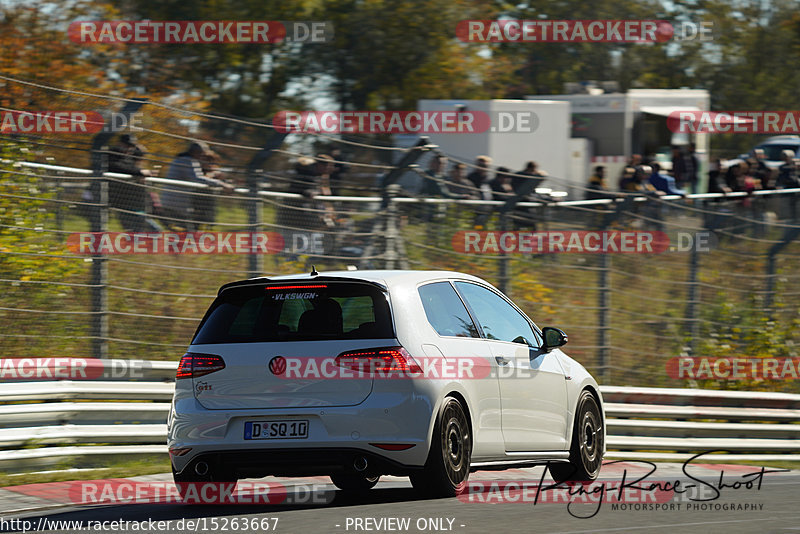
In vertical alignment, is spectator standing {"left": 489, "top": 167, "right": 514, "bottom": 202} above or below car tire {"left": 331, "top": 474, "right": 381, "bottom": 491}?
above

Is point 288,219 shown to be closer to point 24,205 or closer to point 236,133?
point 236,133

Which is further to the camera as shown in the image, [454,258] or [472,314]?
[454,258]

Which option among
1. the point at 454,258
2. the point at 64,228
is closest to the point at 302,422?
the point at 64,228

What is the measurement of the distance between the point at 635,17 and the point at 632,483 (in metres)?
39.5

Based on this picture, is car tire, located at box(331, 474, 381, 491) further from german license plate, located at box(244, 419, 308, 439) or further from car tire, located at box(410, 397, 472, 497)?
german license plate, located at box(244, 419, 308, 439)

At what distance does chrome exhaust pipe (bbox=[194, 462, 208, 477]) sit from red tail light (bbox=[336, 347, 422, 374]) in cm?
111

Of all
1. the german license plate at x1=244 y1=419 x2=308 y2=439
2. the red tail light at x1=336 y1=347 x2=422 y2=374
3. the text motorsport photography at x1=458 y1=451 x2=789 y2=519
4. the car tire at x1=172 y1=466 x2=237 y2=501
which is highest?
the red tail light at x1=336 y1=347 x2=422 y2=374

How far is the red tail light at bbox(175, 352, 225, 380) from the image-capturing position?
8.75 m

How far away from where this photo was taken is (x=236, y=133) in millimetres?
13562

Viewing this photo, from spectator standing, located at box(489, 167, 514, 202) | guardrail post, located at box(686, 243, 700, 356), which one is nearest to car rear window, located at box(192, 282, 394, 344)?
spectator standing, located at box(489, 167, 514, 202)

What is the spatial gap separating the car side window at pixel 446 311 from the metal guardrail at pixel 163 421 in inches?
121

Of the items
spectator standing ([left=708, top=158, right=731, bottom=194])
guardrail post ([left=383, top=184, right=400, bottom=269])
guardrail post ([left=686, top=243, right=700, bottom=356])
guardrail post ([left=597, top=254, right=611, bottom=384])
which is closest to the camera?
guardrail post ([left=383, top=184, right=400, bottom=269])

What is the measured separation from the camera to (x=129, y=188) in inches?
516

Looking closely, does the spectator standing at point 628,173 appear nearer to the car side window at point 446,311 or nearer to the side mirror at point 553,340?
the side mirror at point 553,340
